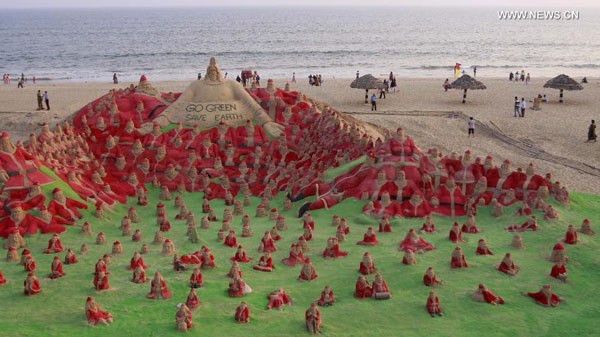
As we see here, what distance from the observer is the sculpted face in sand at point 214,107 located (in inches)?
799

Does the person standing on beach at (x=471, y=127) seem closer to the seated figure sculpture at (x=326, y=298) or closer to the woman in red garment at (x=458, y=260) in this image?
the woman in red garment at (x=458, y=260)

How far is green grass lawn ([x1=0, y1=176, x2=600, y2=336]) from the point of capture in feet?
28.6

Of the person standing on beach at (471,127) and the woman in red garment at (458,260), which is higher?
the person standing on beach at (471,127)

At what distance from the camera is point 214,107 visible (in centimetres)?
2056

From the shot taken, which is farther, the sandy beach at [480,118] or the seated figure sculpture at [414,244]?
the sandy beach at [480,118]

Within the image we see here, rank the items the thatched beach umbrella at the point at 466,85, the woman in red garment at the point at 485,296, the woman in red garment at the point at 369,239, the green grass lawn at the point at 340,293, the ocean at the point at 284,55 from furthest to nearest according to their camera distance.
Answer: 1. the ocean at the point at 284,55
2. the thatched beach umbrella at the point at 466,85
3. the woman in red garment at the point at 369,239
4. the woman in red garment at the point at 485,296
5. the green grass lawn at the point at 340,293

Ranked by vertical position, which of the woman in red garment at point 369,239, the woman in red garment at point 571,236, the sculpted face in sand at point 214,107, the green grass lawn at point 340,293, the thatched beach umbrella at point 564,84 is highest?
the thatched beach umbrella at point 564,84

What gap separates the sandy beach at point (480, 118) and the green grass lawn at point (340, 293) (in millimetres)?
10275

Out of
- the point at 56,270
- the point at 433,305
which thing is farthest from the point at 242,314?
the point at 56,270

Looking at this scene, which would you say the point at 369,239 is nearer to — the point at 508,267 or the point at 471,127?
the point at 508,267

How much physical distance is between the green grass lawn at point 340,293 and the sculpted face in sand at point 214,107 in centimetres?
727

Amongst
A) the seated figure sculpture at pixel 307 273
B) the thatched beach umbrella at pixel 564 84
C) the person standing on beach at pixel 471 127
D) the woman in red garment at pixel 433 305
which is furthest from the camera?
the thatched beach umbrella at pixel 564 84

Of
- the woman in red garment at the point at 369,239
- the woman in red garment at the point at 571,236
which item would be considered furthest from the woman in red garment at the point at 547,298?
the woman in red garment at the point at 369,239

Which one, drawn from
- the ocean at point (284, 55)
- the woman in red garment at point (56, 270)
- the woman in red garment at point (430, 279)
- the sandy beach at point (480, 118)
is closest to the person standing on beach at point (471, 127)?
the sandy beach at point (480, 118)
